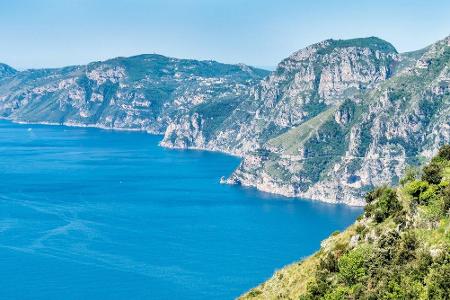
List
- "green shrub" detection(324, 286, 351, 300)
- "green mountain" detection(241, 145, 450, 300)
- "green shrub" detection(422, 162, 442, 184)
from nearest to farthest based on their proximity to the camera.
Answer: "green mountain" detection(241, 145, 450, 300) → "green shrub" detection(324, 286, 351, 300) → "green shrub" detection(422, 162, 442, 184)

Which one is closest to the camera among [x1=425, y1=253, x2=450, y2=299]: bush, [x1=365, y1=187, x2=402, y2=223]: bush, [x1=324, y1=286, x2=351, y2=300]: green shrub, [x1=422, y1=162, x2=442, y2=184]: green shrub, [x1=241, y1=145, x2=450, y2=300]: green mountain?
[x1=425, y1=253, x2=450, y2=299]: bush

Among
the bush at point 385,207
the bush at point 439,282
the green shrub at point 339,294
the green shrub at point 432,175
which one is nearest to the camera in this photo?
the bush at point 439,282

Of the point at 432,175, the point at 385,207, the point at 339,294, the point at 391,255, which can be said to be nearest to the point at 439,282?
the point at 391,255

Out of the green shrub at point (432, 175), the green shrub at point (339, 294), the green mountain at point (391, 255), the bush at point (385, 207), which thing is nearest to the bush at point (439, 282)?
the green mountain at point (391, 255)

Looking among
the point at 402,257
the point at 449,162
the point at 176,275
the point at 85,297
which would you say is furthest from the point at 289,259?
the point at 402,257

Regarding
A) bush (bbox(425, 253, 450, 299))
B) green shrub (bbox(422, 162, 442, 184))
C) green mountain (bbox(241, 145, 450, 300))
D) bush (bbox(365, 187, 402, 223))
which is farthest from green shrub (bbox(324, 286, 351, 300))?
green shrub (bbox(422, 162, 442, 184))

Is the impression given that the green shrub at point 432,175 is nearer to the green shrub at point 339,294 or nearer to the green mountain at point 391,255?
the green mountain at point 391,255

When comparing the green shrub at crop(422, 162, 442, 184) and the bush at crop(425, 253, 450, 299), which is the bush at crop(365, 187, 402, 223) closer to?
the green shrub at crop(422, 162, 442, 184)

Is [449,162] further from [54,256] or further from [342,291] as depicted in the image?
[54,256]

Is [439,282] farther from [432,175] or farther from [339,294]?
[432,175]
